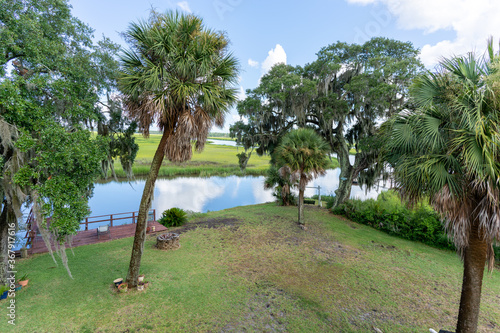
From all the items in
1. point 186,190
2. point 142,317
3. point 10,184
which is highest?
point 10,184

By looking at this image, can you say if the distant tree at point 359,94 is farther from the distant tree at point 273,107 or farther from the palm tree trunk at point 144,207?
the palm tree trunk at point 144,207

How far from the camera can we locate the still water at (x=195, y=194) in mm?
21219

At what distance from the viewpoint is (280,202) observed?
17281mm

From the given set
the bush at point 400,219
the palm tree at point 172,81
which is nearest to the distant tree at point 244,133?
the bush at point 400,219

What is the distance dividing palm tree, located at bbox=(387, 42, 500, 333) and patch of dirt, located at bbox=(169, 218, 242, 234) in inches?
350

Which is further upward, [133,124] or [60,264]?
[133,124]

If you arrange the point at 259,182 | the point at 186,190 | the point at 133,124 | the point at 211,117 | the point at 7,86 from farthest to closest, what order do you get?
1. the point at 259,182
2. the point at 186,190
3. the point at 133,124
4. the point at 211,117
5. the point at 7,86

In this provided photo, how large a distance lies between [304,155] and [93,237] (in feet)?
35.4

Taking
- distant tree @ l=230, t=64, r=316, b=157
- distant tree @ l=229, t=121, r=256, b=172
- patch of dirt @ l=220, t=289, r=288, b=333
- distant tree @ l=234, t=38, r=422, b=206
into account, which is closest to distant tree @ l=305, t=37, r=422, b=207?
distant tree @ l=234, t=38, r=422, b=206

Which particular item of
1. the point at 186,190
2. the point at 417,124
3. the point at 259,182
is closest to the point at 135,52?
the point at 417,124

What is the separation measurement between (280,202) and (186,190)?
15143mm

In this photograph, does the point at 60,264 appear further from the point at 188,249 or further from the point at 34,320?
the point at 188,249

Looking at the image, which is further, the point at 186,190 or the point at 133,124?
the point at 186,190

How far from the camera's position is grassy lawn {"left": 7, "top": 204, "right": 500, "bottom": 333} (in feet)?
15.4
